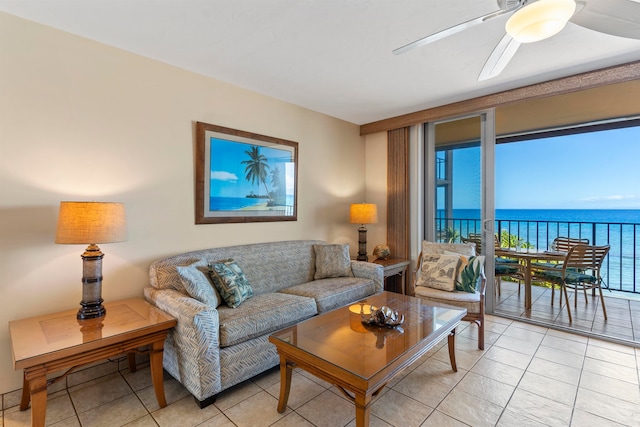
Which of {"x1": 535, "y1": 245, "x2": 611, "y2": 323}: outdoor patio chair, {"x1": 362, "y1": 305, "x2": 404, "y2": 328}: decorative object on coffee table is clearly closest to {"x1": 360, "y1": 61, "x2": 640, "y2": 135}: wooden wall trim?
{"x1": 535, "y1": 245, "x2": 611, "y2": 323}: outdoor patio chair

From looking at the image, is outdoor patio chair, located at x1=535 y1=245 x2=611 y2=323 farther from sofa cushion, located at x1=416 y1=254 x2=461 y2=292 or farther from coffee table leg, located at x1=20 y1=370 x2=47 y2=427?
coffee table leg, located at x1=20 y1=370 x2=47 y2=427

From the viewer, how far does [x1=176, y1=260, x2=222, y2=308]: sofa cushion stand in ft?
6.76

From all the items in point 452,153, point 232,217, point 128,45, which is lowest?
point 232,217

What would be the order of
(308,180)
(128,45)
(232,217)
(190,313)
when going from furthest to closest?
(308,180) < (232,217) < (128,45) < (190,313)

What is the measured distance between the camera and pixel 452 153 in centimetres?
375

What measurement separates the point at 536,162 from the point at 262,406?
674 centimetres

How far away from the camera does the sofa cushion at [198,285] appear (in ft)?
6.76

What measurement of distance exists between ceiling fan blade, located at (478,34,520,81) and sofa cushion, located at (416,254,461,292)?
1.76 meters

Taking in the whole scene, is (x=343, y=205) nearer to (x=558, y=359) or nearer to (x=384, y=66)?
(x=384, y=66)

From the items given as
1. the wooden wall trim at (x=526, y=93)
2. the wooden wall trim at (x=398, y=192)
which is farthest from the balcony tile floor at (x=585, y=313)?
the wooden wall trim at (x=526, y=93)

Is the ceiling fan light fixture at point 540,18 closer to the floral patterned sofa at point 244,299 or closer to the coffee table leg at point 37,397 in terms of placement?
the floral patterned sofa at point 244,299

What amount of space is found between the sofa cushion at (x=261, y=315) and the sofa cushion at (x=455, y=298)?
1149mm

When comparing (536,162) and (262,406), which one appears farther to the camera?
(536,162)

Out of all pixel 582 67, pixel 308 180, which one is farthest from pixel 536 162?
pixel 308 180
